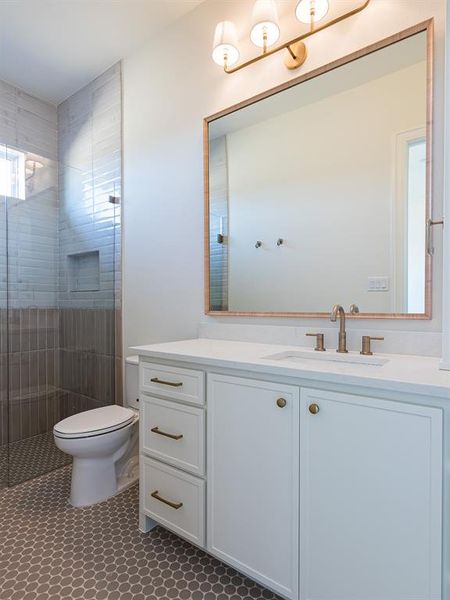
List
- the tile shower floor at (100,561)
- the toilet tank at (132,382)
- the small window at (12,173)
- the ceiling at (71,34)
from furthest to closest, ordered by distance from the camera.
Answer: the small window at (12,173)
the toilet tank at (132,382)
the ceiling at (71,34)
the tile shower floor at (100,561)

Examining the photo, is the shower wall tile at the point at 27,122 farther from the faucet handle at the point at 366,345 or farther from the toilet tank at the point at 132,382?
the faucet handle at the point at 366,345

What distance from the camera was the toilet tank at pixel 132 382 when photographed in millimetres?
2146

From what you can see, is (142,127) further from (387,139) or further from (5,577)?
(5,577)

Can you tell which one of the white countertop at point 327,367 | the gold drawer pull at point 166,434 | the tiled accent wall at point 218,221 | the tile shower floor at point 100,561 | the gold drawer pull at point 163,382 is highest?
the tiled accent wall at point 218,221

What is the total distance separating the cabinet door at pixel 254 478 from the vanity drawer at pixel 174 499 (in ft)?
0.18

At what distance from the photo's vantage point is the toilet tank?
215cm

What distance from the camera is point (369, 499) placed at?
3.10 ft

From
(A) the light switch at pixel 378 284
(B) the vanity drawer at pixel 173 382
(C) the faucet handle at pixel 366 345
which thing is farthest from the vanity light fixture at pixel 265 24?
(B) the vanity drawer at pixel 173 382

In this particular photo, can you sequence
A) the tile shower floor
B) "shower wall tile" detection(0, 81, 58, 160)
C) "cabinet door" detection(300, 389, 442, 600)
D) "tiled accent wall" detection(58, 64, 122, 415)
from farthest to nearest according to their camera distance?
"shower wall tile" detection(0, 81, 58, 160) < "tiled accent wall" detection(58, 64, 122, 415) < the tile shower floor < "cabinet door" detection(300, 389, 442, 600)

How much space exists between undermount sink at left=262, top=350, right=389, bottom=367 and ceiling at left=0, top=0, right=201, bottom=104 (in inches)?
81.2

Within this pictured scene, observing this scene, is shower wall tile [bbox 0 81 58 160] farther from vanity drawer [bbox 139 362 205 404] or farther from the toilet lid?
vanity drawer [bbox 139 362 205 404]

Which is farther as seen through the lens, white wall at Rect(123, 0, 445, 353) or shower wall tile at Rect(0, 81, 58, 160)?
shower wall tile at Rect(0, 81, 58, 160)

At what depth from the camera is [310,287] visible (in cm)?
158

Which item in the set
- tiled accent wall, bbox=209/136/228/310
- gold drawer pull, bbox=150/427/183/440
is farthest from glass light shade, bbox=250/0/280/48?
gold drawer pull, bbox=150/427/183/440
